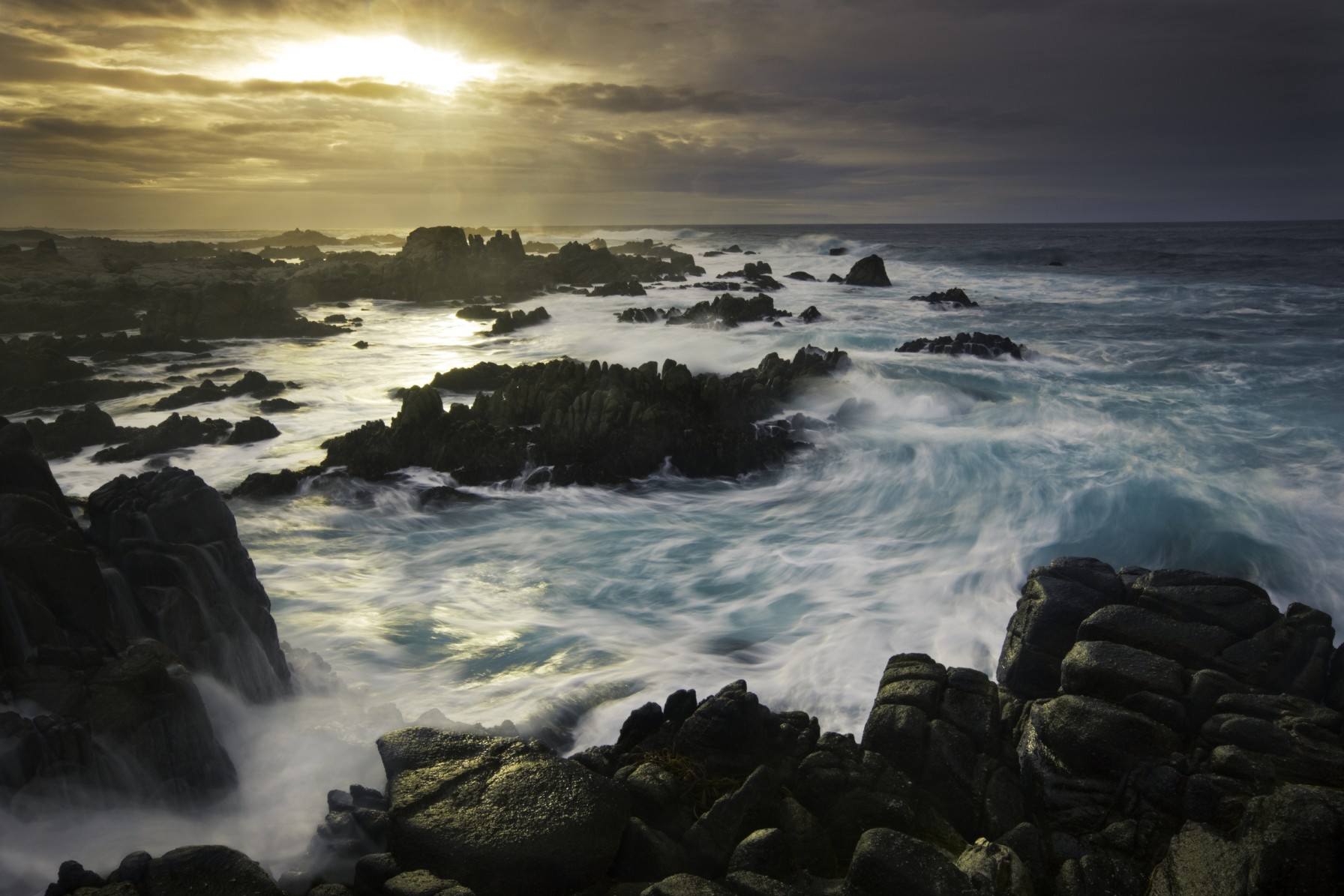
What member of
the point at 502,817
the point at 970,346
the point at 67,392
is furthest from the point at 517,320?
the point at 502,817

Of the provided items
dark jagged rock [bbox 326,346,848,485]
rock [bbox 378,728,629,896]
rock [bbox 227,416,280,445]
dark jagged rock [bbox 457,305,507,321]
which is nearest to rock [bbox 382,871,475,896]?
rock [bbox 378,728,629,896]

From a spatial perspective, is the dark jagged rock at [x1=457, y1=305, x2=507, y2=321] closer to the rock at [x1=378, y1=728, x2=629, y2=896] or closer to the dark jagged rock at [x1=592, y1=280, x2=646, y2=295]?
the dark jagged rock at [x1=592, y1=280, x2=646, y2=295]

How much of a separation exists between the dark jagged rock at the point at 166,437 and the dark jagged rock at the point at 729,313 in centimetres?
2415

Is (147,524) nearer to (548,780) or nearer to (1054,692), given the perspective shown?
(548,780)

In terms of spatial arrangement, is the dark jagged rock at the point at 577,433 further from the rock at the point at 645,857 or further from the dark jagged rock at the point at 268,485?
the rock at the point at 645,857

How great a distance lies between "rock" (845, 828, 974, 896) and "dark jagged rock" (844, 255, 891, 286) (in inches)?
2255

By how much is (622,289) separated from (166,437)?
39813 millimetres

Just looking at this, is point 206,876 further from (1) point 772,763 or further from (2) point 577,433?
(2) point 577,433

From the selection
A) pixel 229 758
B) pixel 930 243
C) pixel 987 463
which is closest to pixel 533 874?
pixel 229 758

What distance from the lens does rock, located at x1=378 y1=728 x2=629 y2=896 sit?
232 inches

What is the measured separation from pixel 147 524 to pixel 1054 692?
400 inches

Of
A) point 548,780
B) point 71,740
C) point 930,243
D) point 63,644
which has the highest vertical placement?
point 930,243

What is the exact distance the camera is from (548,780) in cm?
658

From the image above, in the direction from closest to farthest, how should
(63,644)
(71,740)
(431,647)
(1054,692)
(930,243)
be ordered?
(71,740)
(63,644)
(1054,692)
(431,647)
(930,243)
